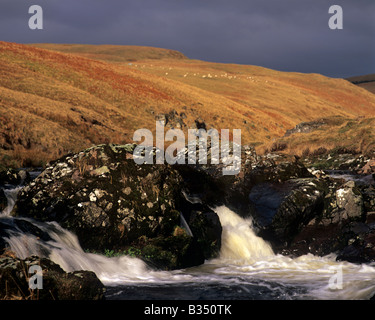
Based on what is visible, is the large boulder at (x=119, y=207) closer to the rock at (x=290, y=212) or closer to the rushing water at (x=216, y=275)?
the rushing water at (x=216, y=275)

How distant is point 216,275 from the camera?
1173 cm

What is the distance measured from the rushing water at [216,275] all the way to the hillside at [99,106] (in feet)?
48.7

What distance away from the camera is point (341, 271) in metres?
11.8

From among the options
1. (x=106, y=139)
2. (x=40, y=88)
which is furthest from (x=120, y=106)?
(x=106, y=139)

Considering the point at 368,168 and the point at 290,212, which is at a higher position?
the point at 368,168

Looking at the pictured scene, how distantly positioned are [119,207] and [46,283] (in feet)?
16.1

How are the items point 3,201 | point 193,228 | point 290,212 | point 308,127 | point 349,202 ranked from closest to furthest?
point 3,201 < point 193,228 < point 290,212 < point 349,202 < point 308,127

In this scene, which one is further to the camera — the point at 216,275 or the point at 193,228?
the point at 193,228

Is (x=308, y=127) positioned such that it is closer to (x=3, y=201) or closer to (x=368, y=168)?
(x=368, y=168)

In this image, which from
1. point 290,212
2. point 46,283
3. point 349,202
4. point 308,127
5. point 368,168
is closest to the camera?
point 46,283

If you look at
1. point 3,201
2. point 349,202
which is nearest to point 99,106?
point 3,201

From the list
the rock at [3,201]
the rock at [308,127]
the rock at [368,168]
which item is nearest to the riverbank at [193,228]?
the rock at [3,201]

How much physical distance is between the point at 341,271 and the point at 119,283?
6275mm
